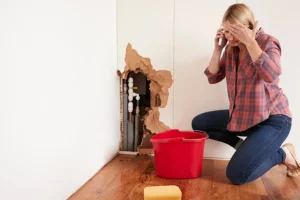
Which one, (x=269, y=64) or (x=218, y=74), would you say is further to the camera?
(x=218, y=74)

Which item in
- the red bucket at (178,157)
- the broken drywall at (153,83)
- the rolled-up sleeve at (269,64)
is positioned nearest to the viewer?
the rolled-up sleeve at (269,64)

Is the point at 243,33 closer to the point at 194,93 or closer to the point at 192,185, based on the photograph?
the point at 194,93

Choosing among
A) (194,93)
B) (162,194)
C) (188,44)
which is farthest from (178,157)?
(188,44)

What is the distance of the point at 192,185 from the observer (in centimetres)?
149

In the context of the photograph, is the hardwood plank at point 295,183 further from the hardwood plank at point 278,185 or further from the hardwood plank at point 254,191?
the hardwood plank at point 254,191

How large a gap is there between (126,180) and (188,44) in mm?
896

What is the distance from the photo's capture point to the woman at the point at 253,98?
53.5 inches

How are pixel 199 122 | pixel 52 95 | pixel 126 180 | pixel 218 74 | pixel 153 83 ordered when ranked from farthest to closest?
pixel 153 83, pixel 199 122, pixel 218 74, pixel 126 180, pixel 52 95

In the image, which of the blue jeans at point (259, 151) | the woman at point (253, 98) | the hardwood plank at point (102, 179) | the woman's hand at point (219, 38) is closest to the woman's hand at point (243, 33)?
the woman at point (253, 98)

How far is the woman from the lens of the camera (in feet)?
4.46

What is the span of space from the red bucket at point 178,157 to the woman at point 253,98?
0.18 m

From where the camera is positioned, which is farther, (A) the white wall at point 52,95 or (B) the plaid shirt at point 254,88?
(B) the plaid shirt at point 254,88

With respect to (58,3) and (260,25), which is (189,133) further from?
(58,3)

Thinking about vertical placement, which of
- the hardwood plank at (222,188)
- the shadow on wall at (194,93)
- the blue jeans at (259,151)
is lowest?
the hardwood plank at (222,188)
